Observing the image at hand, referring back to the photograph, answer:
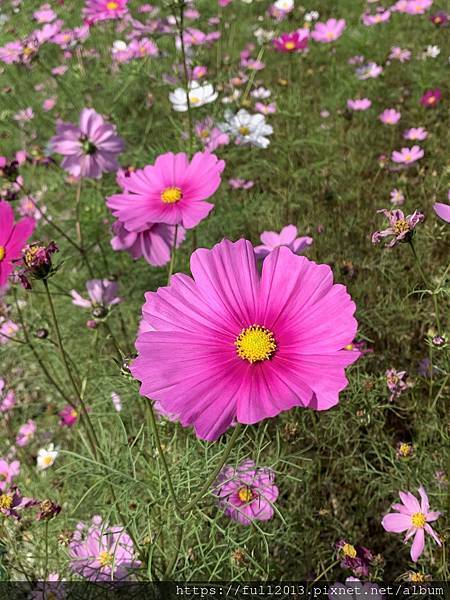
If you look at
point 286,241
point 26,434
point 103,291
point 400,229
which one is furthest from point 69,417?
point 400,229

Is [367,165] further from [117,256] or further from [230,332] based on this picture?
[230,332]

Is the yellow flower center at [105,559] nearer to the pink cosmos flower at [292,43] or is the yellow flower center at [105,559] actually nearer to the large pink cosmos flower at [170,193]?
the large pink cosmos flower at [170,193]

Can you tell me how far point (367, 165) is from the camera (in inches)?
78.7

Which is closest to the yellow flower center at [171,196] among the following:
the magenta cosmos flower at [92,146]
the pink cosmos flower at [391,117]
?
the magenta cosmos flower at [92,146]

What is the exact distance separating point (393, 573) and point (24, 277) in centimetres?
91

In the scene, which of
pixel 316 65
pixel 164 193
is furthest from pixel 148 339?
pixel 316 65

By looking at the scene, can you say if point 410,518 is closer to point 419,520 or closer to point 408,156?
point 419,520

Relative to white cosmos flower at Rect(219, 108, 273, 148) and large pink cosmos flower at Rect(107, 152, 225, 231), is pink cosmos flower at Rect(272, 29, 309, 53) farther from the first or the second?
large pink cosmos flower at Rect(107, 152, 225, 231)

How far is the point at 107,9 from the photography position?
160 cm

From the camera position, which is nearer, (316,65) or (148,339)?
(148,339)

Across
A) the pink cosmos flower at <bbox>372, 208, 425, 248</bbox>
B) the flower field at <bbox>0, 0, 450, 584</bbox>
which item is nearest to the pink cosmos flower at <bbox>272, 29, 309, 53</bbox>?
the flower field at <bbox>0, 0, 450, 584</bbox>

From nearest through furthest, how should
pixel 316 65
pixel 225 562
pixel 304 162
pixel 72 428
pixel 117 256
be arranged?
pixel 225 562
pixel 72 428
pixel 117 256
pixel 304 162
pixel 316 65

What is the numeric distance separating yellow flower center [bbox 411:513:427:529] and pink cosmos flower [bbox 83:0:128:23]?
4.80ft

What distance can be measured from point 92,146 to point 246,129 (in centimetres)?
53
